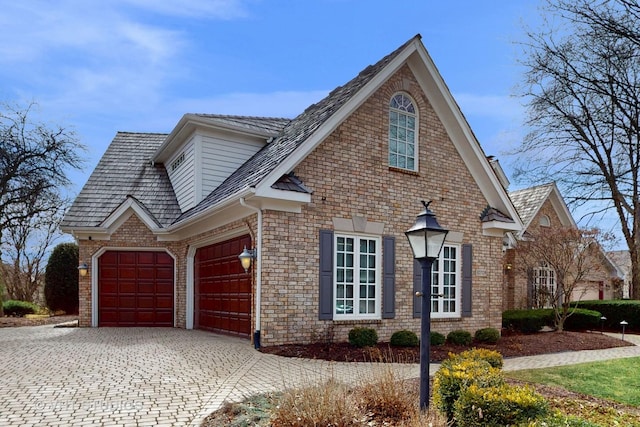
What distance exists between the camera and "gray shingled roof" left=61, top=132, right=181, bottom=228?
49.4ft

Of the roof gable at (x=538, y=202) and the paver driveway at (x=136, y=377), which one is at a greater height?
the roof gable at (x=538, y=202)

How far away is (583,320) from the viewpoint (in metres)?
17.8

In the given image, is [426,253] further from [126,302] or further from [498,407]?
[126,302]

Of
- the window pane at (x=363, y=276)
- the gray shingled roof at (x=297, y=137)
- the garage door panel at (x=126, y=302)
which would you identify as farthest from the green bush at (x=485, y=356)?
the garage door panel at (x=126, y=302)

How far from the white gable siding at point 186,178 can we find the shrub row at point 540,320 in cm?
1078

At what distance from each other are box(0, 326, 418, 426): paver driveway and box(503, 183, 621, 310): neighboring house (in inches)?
477

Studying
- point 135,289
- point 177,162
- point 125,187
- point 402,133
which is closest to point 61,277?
point 125,187

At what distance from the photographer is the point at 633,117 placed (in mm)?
18562

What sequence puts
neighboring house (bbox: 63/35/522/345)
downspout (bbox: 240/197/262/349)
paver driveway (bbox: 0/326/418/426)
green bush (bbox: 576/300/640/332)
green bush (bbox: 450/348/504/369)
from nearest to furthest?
paver driveway (bbox: 0/326/418/426) → green bush (bbox: 450/348/504/369) → downspout (bbox: 240/197/262/349) → neighboring house (bbox: 63/35/522/345) → green bush (bbox: 576/300/640/332)

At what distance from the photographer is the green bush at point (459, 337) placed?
11602mm

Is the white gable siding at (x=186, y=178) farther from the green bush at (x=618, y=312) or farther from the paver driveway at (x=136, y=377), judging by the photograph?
the green bush at (x=618, y=312)

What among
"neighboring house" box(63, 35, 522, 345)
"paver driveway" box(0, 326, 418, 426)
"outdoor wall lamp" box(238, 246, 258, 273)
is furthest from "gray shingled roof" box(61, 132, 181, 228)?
"outdoor wall lamp" box(238, 246, 258, 273)

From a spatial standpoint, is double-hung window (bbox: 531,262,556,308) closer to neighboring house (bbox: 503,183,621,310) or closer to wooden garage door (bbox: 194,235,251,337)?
neighboring house (bbox: 503,183,621,310)

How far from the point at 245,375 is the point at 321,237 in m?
3.78
